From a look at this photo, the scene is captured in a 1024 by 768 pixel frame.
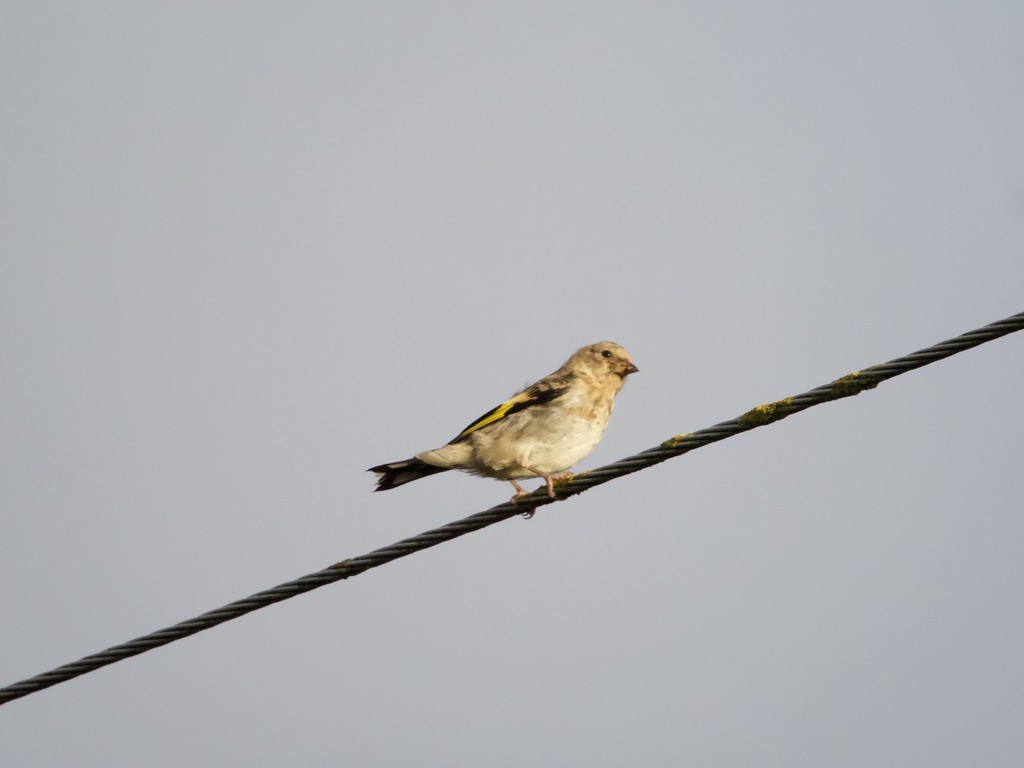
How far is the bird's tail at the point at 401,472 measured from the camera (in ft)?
31.0

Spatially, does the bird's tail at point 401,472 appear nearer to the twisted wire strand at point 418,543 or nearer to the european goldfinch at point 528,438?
the european goldfinch at point 528,438

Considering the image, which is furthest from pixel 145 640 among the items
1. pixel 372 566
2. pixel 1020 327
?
pixel 1020 327

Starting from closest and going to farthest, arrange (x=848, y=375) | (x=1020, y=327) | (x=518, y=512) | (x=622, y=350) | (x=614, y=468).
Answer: (x=1020, y=327) → (x=848, y=375) → (x=614, y=468) → (x=518, y=512) → (x=622, y=350)

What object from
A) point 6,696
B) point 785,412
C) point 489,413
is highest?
point 489,413

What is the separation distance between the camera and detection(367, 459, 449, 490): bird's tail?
9.43m

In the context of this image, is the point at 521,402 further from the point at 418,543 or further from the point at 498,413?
the point at 418,543

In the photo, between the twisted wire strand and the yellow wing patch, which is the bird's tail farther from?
the twisted wire strand

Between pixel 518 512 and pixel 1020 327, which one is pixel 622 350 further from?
pixel 1020 327

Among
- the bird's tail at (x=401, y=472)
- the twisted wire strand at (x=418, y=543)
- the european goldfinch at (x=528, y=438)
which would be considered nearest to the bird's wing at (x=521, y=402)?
the european goldfinch at (x=528, y=438)

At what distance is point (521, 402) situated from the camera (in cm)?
972

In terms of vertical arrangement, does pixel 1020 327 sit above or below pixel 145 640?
above

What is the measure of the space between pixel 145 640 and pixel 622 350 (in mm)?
5191

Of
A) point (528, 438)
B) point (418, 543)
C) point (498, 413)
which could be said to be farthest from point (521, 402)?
point (418, 543)

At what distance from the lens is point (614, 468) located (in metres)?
6.99
